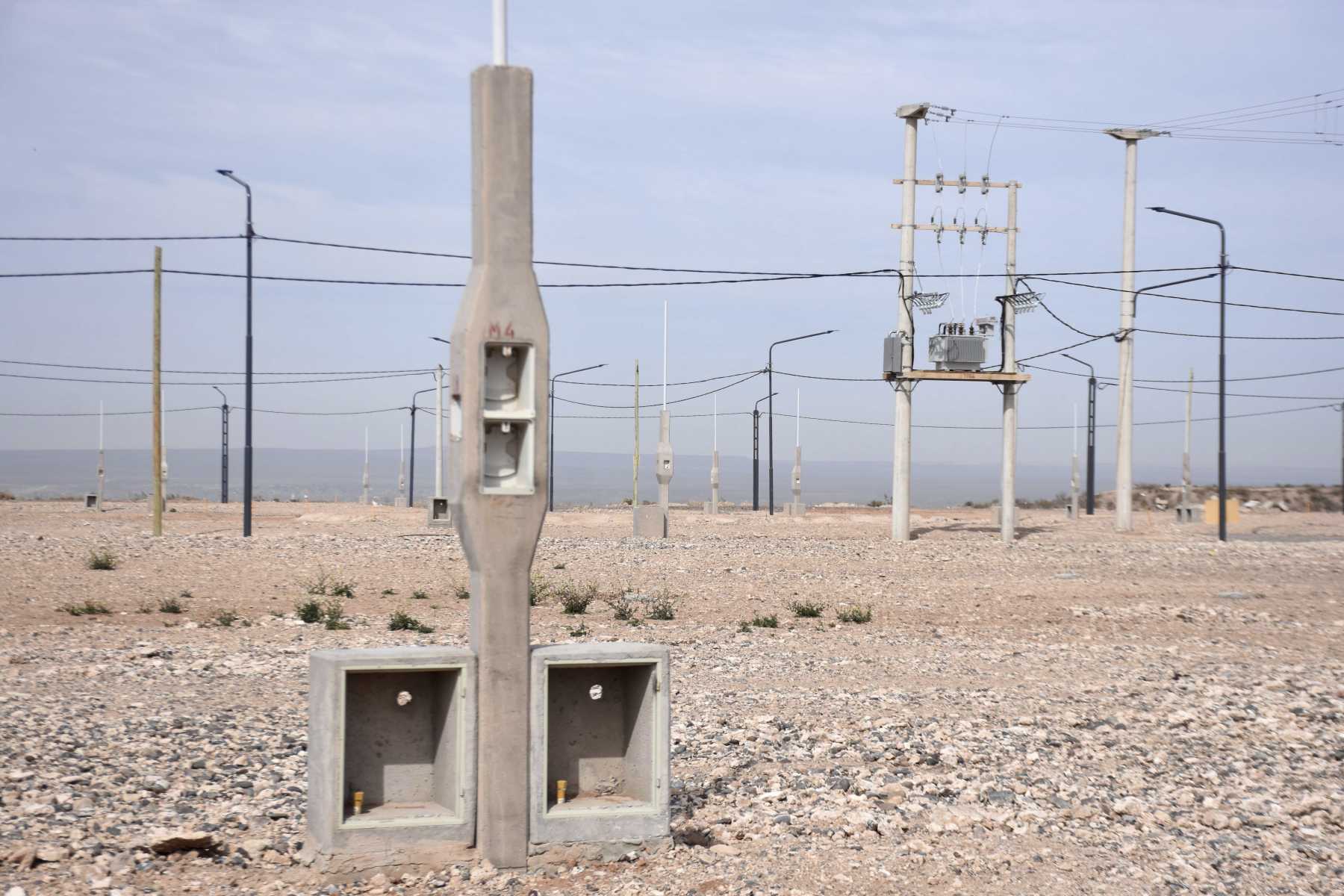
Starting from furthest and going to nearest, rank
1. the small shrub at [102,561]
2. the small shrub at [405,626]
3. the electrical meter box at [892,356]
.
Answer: the electrical meter box at [892,356] < the small shrub at [102,561] < the small shrub at [405,626]

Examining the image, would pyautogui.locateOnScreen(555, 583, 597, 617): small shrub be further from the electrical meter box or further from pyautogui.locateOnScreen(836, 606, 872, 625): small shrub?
the electrical meter box

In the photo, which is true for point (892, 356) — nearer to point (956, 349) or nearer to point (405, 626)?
point (956, 349)

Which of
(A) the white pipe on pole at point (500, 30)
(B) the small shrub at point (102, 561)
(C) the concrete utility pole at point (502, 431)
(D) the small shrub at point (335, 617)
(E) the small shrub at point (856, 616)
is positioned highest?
(A) the white pipe on pole at point (500, 30)

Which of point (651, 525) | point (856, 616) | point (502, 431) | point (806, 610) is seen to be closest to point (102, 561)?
point (806, 610)

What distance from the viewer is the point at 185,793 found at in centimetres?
848

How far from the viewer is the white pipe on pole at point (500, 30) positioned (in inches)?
280

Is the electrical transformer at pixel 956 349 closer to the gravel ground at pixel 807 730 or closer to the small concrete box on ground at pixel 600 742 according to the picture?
the gravel ground at pixel 807 730

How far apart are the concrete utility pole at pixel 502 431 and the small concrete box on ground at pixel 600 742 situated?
0.16 m

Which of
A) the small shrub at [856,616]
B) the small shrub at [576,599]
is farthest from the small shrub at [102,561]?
the small shrub at [856,616]

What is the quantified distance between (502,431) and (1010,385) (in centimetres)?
3094


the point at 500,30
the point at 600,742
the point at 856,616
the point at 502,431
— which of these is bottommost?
the point at 856,616

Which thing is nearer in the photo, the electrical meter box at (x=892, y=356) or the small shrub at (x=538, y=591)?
the small shrub at (x=538, y=591)

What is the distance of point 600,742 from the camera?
780 centimetres

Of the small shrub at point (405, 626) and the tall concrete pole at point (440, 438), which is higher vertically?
the tall concrete pole at point (440, 438)
